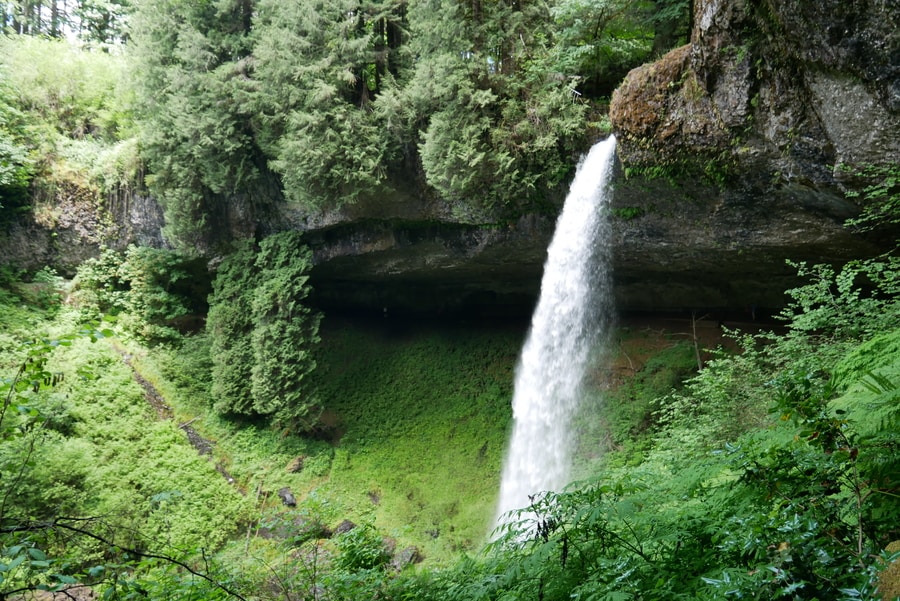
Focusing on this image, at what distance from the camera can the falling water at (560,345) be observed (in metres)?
9.06

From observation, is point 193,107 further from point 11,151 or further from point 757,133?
point 757,133

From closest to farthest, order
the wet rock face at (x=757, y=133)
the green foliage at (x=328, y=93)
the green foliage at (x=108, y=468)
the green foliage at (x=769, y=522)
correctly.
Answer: the green foliage at (x=769, y=522) → the wet rock face at (x=757, y=133) → the green foliage at (x=108, y=468) → the green foliage at (x=328, y=93)

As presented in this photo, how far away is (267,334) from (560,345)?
6175 millimetres

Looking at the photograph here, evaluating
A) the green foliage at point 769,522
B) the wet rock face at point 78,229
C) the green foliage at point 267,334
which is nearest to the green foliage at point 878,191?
the green foliage at point 769,522

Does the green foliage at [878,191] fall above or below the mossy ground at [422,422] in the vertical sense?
above

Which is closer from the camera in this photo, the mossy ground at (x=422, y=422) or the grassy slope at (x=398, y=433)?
the mossy ground at (x=422, y=422)

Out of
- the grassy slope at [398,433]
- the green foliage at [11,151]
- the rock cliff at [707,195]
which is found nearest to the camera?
the rock cliff at [707,195]

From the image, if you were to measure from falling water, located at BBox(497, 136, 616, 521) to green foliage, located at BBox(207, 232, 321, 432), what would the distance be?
475cm

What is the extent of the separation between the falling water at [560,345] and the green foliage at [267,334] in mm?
4747

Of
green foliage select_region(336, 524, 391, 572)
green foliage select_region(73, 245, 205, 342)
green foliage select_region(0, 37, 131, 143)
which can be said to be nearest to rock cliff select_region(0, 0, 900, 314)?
green foliage select_region(73, 245, 205, 342)

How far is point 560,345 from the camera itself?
936 centimetres

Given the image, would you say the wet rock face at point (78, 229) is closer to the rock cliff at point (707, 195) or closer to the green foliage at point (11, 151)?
the rock cliff at point (707, 195)

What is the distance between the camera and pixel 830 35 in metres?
5.17

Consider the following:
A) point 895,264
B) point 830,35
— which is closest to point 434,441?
point 895,264
